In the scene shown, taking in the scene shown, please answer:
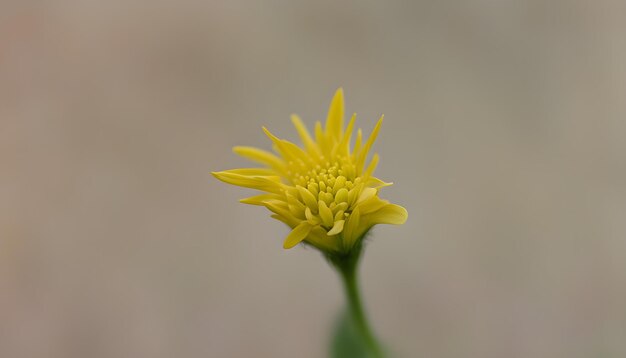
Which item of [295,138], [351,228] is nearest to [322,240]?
[351,228]

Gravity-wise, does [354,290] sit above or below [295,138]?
below

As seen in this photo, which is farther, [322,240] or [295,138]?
[295,138]

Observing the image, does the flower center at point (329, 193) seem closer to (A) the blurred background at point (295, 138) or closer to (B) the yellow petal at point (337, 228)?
(B) the yellow petal at point (337, 228)

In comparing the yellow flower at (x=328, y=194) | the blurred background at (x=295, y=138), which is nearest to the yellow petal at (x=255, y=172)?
the yellow flower at (x=328, y=194)

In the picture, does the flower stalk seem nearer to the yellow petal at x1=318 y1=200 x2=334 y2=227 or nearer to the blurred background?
the yellow petal at x1=318 y1=200 x2=334 y2=227

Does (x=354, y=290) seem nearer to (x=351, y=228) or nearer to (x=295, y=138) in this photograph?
(x=351, y=228)
